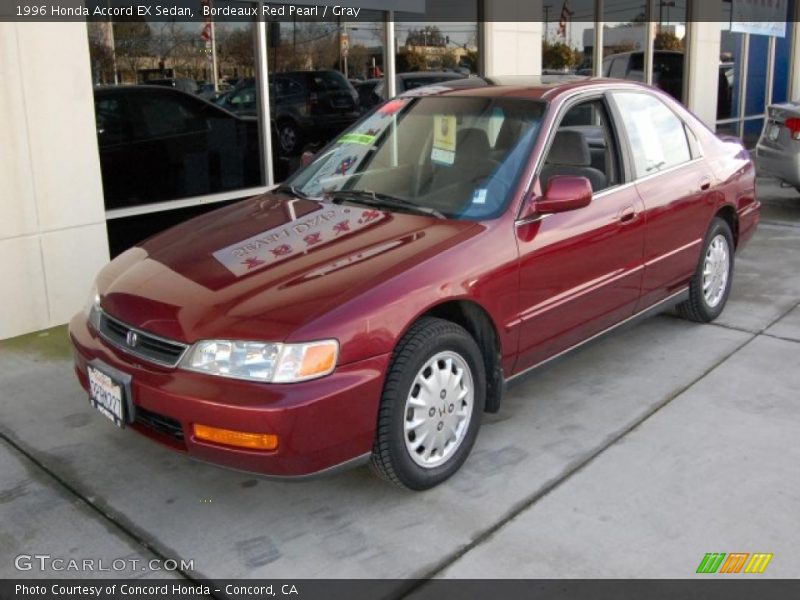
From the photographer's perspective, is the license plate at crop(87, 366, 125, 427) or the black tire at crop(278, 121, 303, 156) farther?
the black tire at crop(278, 121, 303, 156)

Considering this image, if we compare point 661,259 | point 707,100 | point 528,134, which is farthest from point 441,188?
point 707,100

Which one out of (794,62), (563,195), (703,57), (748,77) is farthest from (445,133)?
(794,62)

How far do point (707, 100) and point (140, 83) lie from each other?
9.58 metres

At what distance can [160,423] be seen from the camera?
3293 millimetres

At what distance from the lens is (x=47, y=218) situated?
579 centimetres

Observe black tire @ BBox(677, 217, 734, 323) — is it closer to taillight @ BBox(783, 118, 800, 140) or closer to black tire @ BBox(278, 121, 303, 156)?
black tire @ BBox(278, 121, 303, 156)

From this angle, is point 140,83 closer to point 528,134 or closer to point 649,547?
point 528,134

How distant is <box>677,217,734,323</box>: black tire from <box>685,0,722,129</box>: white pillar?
7805mm

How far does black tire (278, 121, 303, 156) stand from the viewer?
782 centimetres

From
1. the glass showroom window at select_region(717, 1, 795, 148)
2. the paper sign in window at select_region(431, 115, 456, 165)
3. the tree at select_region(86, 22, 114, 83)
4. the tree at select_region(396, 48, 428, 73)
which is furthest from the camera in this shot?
the glass showroom window at select_region(717, 1, 795, 148)

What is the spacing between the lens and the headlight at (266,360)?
10.0 ft

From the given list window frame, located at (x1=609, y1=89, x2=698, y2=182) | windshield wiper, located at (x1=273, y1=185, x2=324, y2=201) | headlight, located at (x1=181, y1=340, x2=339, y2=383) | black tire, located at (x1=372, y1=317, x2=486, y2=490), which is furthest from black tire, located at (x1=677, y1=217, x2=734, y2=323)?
headlight, located at (x1=181, y1=340, x2=339, y2=383)

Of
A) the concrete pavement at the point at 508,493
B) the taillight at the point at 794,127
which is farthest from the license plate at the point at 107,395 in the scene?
the taillight at the point at 794,127

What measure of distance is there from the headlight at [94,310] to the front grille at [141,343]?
0.24 ft
